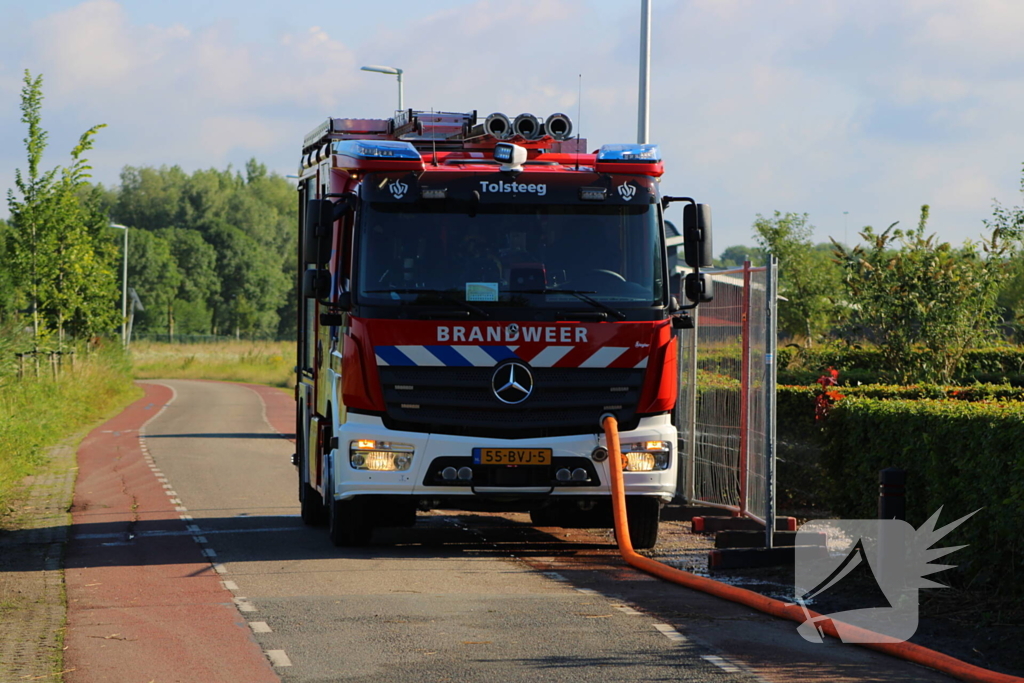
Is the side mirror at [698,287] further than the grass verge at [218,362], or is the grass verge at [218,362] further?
the grass verge at [218,362]

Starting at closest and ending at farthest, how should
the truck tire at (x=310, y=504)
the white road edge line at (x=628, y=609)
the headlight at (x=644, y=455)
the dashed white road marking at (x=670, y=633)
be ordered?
the dashed white road marking at (x=670, y=633), the white road edge line at (x=628, y=609), the headlight at (x=644, y=455), the truck tire at (x=310, y=504)

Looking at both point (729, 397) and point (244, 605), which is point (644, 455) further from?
point (244, 605)

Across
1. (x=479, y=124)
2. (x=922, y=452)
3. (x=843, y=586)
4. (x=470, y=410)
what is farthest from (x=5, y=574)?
(x=922, y=452)

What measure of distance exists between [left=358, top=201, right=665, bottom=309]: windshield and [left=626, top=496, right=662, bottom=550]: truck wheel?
5.81ft

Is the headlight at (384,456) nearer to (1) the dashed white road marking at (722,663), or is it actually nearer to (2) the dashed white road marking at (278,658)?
(2) the dashed white road marking at (278,658)

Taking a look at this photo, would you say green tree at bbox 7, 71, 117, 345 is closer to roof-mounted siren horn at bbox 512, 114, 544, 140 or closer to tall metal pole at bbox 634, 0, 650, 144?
tall metal pole at bbox 634, 0, 650, 144

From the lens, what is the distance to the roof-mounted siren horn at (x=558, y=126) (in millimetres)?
11547

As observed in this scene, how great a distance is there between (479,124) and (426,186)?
1.45m

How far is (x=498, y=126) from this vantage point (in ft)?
37.9

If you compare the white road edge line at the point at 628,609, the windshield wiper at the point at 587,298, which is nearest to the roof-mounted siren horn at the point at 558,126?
the windshield wiper at the point at 587,298

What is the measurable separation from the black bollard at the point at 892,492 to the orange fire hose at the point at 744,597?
121cm

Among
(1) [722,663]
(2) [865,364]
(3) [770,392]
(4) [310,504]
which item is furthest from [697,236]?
(2) [865,364]

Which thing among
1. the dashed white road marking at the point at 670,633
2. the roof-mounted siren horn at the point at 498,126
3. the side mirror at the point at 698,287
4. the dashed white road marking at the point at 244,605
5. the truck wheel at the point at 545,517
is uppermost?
the roof-mounted siren horn at the point at 498,126

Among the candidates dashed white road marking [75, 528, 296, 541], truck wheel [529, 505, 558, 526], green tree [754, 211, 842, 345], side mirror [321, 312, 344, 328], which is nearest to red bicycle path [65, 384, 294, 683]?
dashed white road marking [75, 528, 296, 541]
